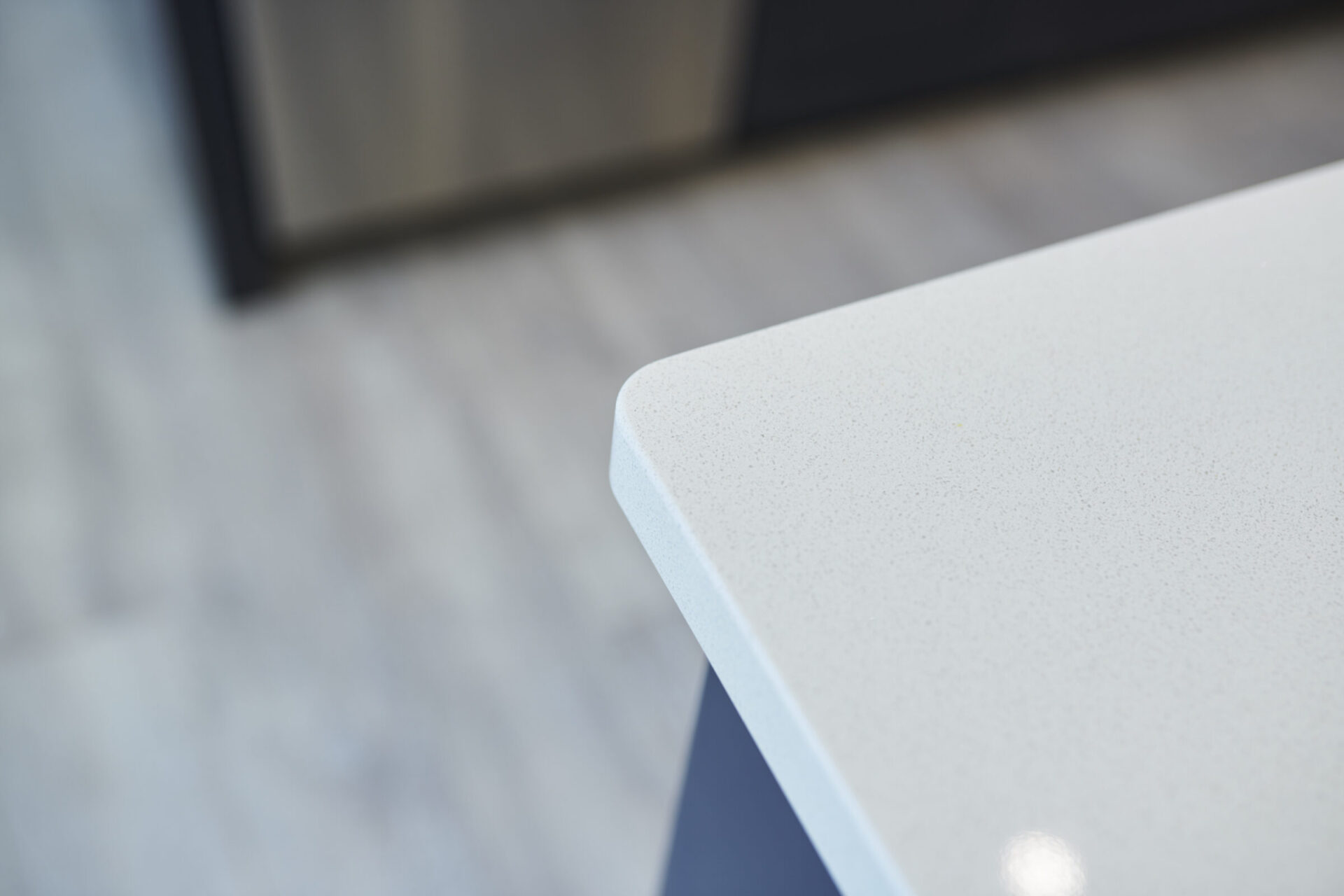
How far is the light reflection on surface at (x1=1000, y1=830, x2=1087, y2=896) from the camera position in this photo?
0.32 m

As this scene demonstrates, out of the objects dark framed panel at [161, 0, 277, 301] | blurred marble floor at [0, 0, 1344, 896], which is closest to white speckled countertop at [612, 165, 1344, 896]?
blurred marble floor at [0, 0, 1344, 896]

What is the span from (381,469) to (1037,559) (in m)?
1.15

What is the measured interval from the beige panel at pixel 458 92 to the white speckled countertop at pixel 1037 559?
116 centimetres

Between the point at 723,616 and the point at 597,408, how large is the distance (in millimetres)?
1154

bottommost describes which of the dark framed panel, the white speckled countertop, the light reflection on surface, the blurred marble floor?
the blurred marble floor

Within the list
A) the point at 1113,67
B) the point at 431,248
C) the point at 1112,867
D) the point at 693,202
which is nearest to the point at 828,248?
the point at 693,202

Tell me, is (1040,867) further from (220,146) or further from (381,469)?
(220,146)

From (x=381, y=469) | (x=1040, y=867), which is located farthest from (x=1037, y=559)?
(x=381, y=469)

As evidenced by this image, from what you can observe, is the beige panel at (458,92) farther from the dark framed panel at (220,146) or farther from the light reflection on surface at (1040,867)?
the light reflection on surface at (1040,867)

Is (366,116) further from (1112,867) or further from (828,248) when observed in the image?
(1112,867)

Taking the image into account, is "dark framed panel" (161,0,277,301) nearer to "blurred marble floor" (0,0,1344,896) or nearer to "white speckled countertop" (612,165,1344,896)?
"blurred marble floor" (0,0,1344,896)

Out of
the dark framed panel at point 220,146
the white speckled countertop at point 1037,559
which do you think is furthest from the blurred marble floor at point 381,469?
the white speckled countertop at point 1037,559

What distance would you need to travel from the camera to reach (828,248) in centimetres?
179

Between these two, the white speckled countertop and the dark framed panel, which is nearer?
the white speckled countertop
